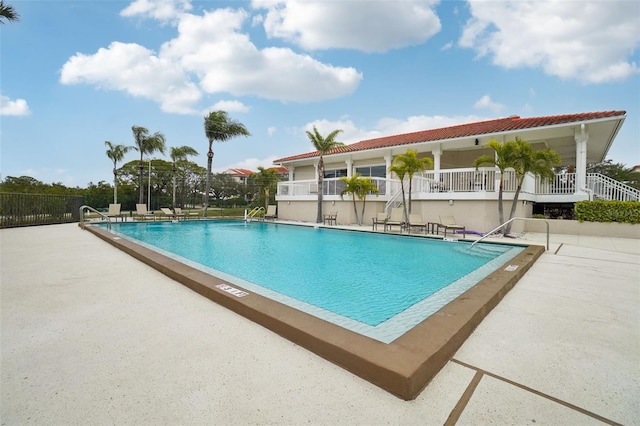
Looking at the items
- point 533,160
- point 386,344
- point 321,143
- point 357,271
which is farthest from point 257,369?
point 321,143

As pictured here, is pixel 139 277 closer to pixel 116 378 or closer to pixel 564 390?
pixel 116 378

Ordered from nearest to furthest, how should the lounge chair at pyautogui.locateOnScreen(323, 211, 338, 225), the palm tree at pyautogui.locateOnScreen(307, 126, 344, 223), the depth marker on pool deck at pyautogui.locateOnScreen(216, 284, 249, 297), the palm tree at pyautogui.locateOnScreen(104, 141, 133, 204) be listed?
1. the depth marker on pool deck at pyautogui.locateOnScreen(216, 284, 249, 297)
2. the lounge chair at pyautogui.locateOnScreen(323, 211, 338, 225)
3. the palm tree at pyautogui.locateOnScreen(307, 126, 344, 223)
4. the palm tree at pyautogui.locateOnScreen(104, 141, 133, 204)

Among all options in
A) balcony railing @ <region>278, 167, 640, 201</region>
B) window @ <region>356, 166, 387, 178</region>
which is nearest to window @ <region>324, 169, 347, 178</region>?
window @ <region>356, 166, 387, 178</region>

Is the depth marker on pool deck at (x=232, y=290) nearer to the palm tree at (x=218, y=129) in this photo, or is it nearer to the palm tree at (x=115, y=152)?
the palm tree at (x=218, y=129)

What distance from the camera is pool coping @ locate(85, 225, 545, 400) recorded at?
2230mm

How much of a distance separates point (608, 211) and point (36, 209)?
84.6 ft

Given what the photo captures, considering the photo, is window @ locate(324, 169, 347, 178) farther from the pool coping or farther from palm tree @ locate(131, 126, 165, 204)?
the pool coping

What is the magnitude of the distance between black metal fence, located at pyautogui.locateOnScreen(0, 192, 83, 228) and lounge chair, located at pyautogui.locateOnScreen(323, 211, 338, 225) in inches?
590

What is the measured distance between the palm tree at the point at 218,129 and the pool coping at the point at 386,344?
22543 mm

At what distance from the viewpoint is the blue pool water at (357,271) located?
4.09m

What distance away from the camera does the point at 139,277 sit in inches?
211

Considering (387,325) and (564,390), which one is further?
(387,325)

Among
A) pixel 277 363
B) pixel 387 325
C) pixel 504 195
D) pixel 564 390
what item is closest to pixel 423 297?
pixel 387 325

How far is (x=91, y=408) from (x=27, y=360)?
46.4 inches
